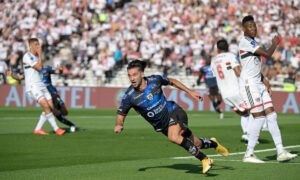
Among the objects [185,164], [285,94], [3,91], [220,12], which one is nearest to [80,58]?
[3,91]

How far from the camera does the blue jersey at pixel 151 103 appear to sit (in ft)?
29.5

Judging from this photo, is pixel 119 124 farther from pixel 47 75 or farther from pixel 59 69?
pixel 47 75

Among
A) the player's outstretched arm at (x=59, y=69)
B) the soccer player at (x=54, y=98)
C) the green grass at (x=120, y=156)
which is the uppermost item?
the player's outstretched arm at (x=59, y=69)

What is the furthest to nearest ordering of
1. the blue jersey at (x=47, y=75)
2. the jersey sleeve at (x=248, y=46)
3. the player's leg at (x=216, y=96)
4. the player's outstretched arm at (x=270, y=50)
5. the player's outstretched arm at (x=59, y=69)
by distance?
the player's leg at (x=216, y=96) < the blue jersey at (x=47, y=75) < the player's outstretched arm at (x=59, y=69) < the jersey sleeve at (x=248, y=46) < the player's outstretched arm at (x=270, y=50)

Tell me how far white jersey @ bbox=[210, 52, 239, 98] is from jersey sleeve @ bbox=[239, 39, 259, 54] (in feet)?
10.8

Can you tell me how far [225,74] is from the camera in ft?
46.5

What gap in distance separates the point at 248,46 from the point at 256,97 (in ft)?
3.06

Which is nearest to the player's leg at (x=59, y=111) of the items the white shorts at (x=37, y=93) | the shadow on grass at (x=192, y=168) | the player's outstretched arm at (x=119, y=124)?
the white shorts at (x=37, y=93)

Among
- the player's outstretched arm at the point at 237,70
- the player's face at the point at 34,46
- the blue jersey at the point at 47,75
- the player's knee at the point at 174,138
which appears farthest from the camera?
the blue jersey at the point at 47,75

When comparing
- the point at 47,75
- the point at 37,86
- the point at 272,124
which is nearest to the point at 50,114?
the point at 37,86

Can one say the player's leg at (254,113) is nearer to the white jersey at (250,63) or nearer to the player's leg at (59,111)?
the white jersey at (250,63)

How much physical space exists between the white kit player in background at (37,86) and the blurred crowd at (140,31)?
14.2m

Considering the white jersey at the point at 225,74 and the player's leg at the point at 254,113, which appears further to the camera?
the white jersey at the point at 225,74

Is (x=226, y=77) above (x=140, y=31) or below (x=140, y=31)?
below
